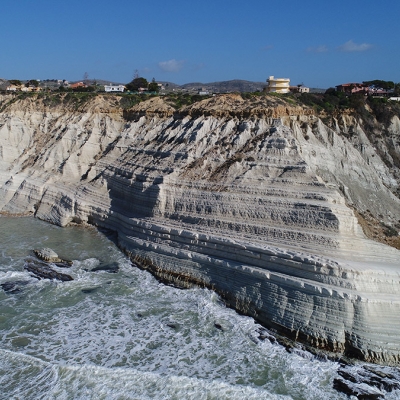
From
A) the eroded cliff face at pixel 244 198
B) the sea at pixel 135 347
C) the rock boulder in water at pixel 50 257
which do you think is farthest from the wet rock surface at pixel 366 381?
the rock boulder in water at pixel 50 257

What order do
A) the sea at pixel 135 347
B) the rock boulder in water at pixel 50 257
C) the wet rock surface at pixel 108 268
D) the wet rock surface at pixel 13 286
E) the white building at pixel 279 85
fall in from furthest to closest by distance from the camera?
1. the white building at pixel 279 85
2. the rock boulder in water at pixel 50 257
3. the wet rock surface at pixel 108 268
4. the wet rock surface at pixel 13 286
5. the sea at pixel 135 347

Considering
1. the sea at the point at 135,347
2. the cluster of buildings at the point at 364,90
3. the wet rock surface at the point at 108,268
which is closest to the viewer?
the sea at the point at 135,347

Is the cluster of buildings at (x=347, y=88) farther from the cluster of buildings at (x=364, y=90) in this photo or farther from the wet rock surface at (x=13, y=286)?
the wet rock surface at (x=13, y=286)

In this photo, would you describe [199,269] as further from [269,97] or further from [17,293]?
[269,97]

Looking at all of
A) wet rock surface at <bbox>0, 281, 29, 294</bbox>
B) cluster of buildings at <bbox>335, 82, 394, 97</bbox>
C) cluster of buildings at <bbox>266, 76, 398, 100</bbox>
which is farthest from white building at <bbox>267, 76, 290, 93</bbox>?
wet rock surface at <bbox>0, 281, 29, 294</bbox>

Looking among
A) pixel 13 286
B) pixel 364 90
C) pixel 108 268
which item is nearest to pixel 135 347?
pixel 108 268

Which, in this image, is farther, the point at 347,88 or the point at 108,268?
→ the point at 347,88

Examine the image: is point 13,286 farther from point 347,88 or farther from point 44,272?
point 347,88
